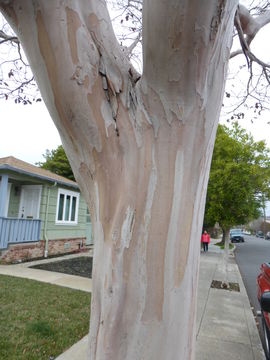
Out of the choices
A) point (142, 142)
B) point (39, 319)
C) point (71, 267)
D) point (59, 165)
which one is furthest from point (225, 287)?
point (59, 165)

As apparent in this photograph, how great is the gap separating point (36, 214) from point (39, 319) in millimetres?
7017

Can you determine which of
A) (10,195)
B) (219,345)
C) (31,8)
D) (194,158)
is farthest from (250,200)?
(10,195)

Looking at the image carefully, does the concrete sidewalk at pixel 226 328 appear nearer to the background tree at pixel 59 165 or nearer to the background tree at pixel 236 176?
the background tree at pixel 236 176

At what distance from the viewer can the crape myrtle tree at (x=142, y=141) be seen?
122 cm

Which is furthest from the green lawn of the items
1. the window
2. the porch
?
the window

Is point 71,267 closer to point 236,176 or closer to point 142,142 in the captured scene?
point 236,176

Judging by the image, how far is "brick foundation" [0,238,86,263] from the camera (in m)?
8.86

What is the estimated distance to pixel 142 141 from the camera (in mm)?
1382

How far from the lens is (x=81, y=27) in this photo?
145 cm

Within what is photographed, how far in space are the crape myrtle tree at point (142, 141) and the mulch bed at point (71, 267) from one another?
6.96 m

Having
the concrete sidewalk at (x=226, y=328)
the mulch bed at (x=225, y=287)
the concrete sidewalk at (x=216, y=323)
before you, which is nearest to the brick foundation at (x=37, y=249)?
the concrete sidewalk at (x=216, y=323)

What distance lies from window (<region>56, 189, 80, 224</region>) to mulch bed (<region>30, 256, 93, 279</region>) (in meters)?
2.45

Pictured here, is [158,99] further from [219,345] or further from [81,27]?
[219,345]

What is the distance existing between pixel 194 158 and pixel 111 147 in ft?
1.46
